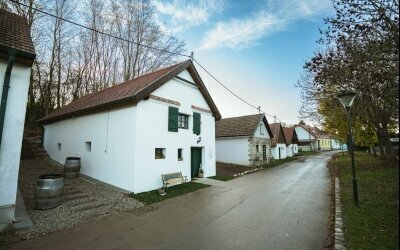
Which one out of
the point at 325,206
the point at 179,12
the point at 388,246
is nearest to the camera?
the point at 388,246

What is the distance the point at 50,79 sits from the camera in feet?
77.5

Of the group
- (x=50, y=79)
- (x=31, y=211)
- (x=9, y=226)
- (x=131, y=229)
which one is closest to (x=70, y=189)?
(x=31, y=211)

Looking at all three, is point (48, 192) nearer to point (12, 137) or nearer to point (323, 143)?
point (12, 137)

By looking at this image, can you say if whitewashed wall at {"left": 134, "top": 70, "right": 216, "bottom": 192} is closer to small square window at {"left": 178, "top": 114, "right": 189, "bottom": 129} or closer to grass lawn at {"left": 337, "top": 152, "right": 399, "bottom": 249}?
small square window at {"left": 178, "top": 114, "right": 189, "bottom": 129}

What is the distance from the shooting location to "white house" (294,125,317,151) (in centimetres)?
6031

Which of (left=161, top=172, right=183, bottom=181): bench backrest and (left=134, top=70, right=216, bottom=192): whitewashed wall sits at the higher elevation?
(left=134, top=70, right=216, bottom=192): whitewashed wall

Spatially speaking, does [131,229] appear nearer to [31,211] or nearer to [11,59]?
[31,211]

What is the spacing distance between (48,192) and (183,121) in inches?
307

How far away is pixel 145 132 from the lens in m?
11.0

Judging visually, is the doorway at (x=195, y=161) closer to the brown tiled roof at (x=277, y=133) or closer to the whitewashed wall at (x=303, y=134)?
the brown tiled roof at (x=277, y=133)

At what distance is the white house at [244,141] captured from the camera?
75.9 ft

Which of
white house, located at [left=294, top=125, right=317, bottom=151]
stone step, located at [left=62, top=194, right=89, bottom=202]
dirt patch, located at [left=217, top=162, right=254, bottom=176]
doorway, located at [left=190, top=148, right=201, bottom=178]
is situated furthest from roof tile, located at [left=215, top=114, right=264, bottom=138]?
white house, located at [left=294, top=125, right=317, bottom=151]

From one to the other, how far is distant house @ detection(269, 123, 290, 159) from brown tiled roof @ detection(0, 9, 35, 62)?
28844 millimetres

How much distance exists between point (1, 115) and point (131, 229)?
4592 millimetres
